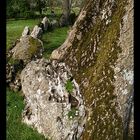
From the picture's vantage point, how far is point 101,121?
27.0 ft

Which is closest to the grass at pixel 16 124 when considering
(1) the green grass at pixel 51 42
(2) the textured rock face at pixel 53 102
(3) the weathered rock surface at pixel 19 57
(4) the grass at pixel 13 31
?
(2) the textured rock face at pixel 53 102

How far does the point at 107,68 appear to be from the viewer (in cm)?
866

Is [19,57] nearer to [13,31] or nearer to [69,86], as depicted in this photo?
[69,86]

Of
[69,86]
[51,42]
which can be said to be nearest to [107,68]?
[69,86]

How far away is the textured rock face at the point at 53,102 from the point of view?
8802 mm

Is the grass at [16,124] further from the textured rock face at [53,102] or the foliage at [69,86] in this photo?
the foliage at [69,86]

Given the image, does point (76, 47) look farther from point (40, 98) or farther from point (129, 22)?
point (129, 22)

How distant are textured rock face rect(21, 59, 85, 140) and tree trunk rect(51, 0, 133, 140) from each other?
23cm

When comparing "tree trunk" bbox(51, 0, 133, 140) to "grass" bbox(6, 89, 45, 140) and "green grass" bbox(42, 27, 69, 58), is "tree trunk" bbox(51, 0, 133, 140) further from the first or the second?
"green grass" bbox(42, 27, 69, 58)

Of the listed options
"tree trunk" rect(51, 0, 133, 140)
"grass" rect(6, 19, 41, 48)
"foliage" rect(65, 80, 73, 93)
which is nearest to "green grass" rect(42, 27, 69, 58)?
"grass" rect(6, 19, 41, 48)

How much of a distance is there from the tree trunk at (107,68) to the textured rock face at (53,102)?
0.74 feet

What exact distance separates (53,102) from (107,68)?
1443 millimetres

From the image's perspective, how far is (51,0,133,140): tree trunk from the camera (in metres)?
8.13
